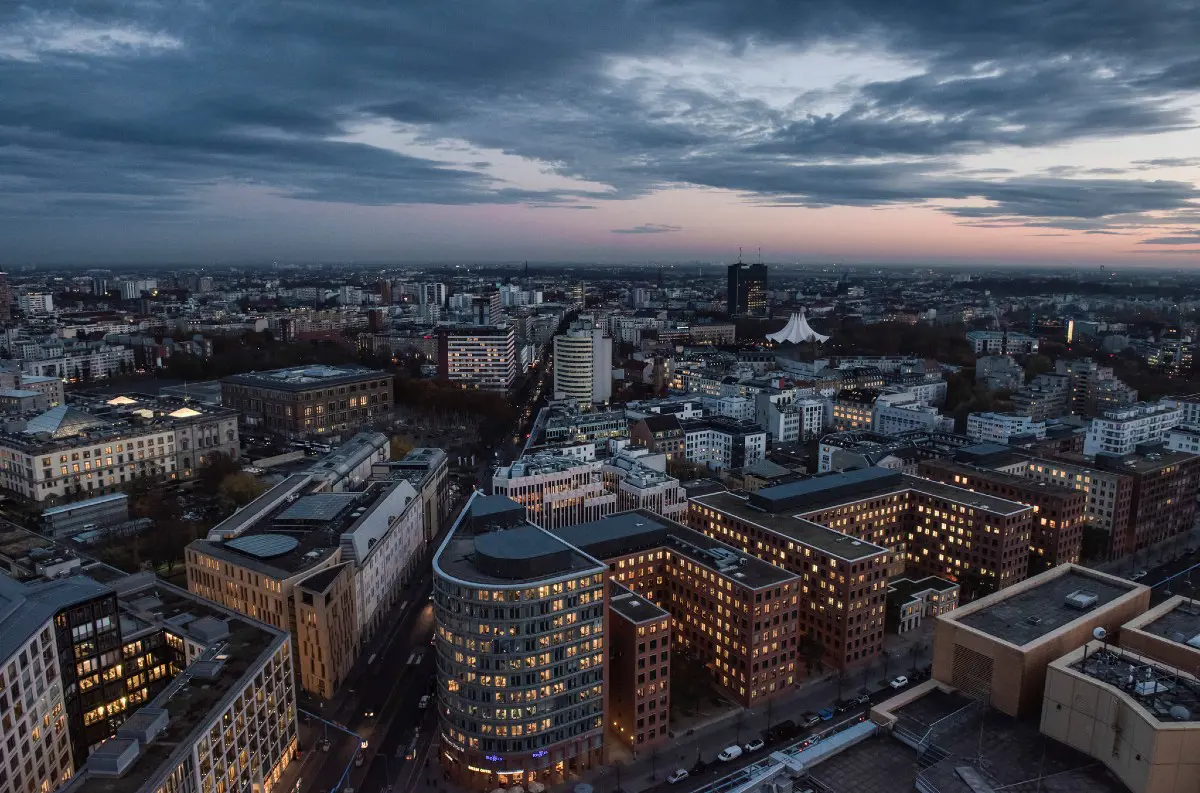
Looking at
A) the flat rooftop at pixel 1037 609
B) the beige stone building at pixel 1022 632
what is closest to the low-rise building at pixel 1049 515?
the flat rooftop at pixel 1037 609

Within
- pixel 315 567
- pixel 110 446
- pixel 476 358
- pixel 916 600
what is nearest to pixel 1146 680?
pixel 916 600

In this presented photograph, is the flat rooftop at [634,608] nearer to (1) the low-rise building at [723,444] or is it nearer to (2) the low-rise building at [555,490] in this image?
(2) the low-rise building at [555,490]

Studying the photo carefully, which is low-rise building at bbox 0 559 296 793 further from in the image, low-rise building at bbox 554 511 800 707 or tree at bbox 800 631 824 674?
tree at bbox 800 631 824 674

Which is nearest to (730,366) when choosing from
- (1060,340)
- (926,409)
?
(926,409)

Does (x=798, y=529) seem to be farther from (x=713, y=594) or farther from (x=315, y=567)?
(x=315, y=567)

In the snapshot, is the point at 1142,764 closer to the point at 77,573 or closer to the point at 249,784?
the point at 249,784
